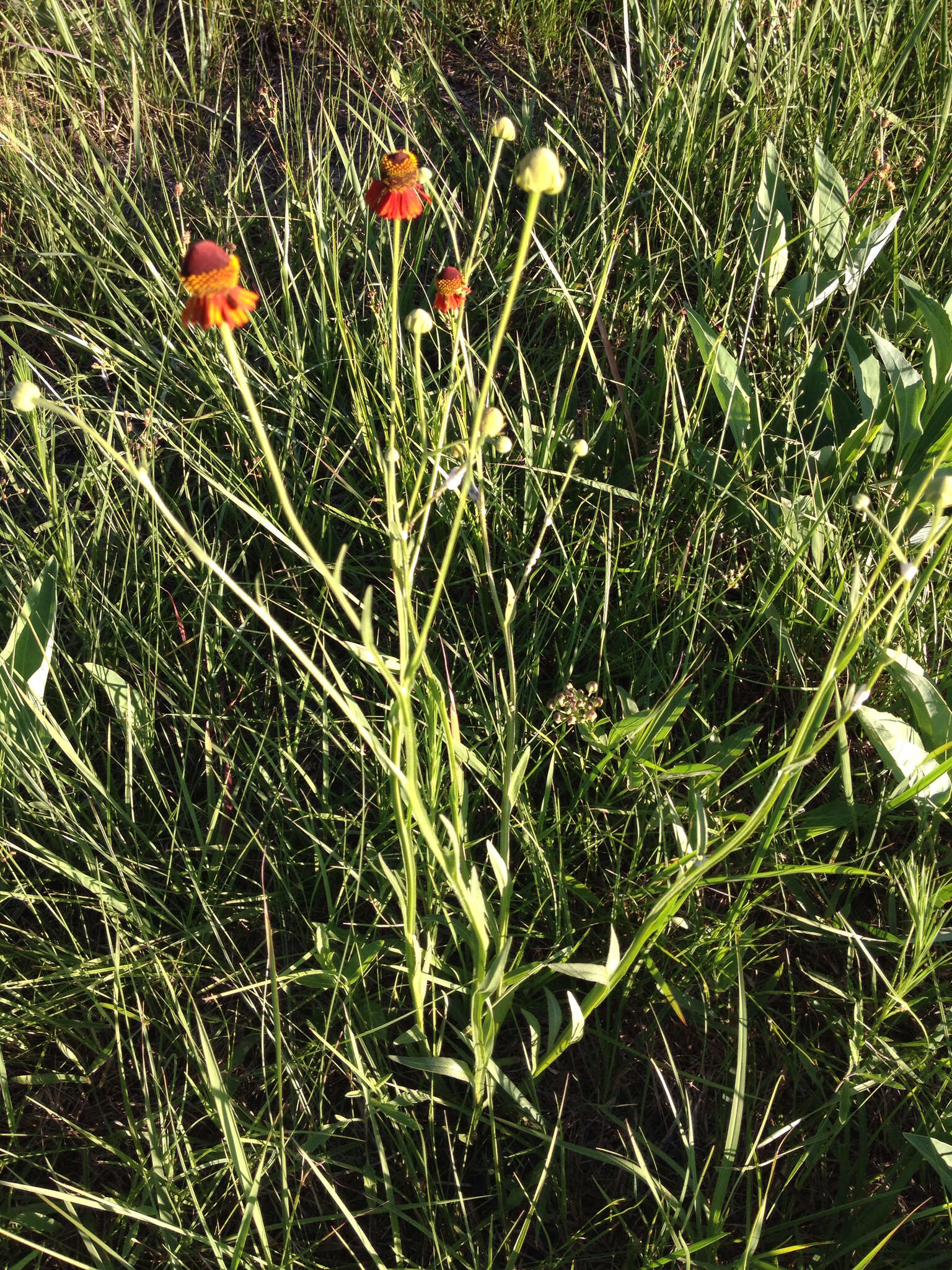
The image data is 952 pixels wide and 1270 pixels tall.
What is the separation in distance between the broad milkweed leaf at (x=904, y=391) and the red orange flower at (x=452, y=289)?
0.69 meters

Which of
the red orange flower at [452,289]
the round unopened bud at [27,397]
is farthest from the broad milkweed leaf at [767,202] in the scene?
the round unopened bud at [27,397]

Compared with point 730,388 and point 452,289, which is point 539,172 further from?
point 730,388

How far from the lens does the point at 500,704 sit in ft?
4.11

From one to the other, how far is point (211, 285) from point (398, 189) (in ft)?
1.49

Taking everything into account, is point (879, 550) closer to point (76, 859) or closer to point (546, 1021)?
point (546, 1021)

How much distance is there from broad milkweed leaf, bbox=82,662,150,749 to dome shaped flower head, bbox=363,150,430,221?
2.25 ft

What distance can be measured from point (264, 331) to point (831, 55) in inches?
53.2

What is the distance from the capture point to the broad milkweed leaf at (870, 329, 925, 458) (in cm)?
143

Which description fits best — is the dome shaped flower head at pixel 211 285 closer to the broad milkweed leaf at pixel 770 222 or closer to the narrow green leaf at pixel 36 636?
the narrow green leaf at pixel 36 636

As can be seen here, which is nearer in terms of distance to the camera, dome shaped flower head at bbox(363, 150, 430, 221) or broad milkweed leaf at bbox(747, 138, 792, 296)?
dome shaped flower head at bbox(363, 150, 430, 221)

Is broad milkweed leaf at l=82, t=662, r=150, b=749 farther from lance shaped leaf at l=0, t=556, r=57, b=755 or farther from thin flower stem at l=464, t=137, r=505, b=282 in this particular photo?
thin flower stem at l=464, t=137, r=505, b=282

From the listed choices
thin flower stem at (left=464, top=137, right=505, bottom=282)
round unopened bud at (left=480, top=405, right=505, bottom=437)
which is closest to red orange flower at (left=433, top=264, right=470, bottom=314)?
thin flower stem at (left=464, top=137, right=505, bottom=282)

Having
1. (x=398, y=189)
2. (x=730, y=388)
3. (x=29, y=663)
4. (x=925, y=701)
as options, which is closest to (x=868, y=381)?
(x=730, y=388)

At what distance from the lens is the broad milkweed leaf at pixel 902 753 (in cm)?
115
